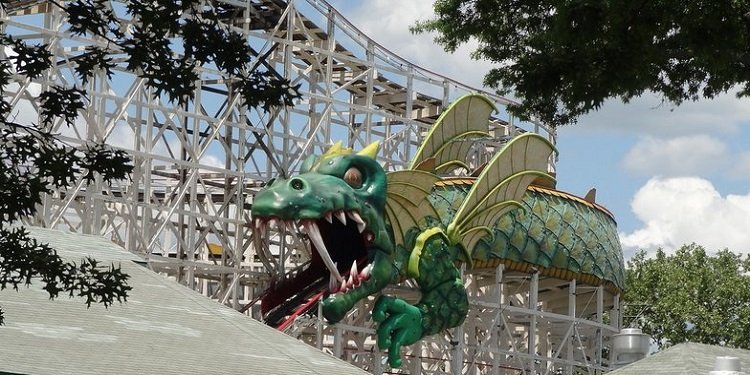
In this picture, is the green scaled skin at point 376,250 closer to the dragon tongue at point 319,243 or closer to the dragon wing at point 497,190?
the dragon tongue at point 319,243

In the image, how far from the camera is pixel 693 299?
6112cm

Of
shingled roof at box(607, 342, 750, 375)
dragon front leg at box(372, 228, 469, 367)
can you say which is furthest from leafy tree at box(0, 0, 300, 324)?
dragon front leg at box(372, 228, 469, 367)

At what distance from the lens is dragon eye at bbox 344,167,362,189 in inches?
1337

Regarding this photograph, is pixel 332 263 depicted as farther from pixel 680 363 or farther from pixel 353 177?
pixel 680 363

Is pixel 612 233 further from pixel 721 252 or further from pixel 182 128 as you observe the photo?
pixel 721 252

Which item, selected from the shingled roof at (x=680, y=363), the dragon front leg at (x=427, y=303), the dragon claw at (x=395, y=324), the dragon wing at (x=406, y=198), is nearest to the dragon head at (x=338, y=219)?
the dragon claw at (x=395, y=324)

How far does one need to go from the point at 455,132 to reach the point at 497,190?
2021 mm

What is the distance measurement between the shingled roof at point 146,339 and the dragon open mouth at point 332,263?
33.7 feet

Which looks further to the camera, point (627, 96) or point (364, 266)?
point (364, 266)

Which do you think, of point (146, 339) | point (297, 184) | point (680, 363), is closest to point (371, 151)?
point (297, 184)

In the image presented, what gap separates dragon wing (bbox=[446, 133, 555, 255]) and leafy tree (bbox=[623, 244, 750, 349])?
23863 millimetres

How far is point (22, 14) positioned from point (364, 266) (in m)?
10.1

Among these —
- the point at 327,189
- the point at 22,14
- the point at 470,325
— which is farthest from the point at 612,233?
the point at 22,14

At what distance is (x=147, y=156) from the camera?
111 ft
